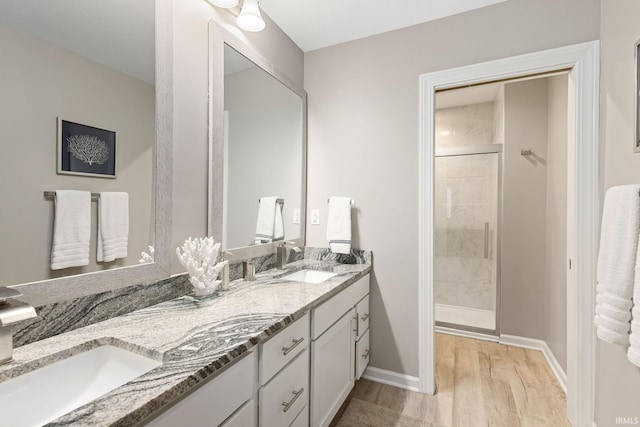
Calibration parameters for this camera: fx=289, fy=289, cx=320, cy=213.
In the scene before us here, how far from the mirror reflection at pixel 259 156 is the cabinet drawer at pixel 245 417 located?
2.80ft

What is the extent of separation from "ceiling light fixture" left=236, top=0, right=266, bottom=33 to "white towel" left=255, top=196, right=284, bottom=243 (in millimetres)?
994

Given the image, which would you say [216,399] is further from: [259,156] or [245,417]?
[259,156]

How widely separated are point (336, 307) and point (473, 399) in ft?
3.93

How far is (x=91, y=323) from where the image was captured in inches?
39.4

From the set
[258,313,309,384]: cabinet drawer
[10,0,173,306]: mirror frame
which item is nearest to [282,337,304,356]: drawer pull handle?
[258,313,309,384]: cabinet drawer

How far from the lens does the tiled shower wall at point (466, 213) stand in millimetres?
3086

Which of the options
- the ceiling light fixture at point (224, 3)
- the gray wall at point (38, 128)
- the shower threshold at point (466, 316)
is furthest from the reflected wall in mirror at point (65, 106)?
the shower threshold at point (466, 316)

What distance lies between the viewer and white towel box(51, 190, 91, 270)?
92 centimetres

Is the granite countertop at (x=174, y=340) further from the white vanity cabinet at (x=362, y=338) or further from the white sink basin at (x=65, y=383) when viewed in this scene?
the white vanity cabinet at (x=362, y=338)

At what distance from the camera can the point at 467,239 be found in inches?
128

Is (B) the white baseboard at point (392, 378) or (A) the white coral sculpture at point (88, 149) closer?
(A) the white coral sculpture at point (88, 149)

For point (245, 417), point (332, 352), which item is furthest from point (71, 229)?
point (332, 352)

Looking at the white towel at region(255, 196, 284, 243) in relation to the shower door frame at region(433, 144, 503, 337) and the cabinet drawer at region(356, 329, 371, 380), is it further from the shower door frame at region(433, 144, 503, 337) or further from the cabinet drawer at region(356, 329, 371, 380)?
A: the shower door frame at region(433, 144, 503, 337)

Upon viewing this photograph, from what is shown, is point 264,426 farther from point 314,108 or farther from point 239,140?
point 314,108
